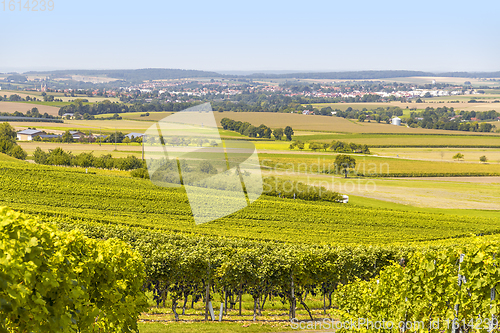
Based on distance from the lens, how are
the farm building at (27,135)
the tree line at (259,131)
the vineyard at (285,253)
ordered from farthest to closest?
1. the tree line at (259,131)
2. the farm building at (27,135)
3. the vineyard at (285,253)

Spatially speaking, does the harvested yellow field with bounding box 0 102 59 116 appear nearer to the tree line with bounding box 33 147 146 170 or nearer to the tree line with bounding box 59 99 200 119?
the tree line with bounding box 59 99 200 119

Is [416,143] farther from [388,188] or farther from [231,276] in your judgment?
[231,276]

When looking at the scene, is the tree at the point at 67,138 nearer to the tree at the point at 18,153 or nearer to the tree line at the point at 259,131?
the tree at the point at 18,153

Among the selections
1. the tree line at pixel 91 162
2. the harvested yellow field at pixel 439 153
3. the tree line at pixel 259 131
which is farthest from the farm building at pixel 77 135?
the harvested yellow field at pixel 439 153

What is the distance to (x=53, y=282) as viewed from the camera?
480 centimetres

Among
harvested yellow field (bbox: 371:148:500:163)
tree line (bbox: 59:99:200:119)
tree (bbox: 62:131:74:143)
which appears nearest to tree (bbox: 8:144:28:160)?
tree (bbox: 62:131:74:143)

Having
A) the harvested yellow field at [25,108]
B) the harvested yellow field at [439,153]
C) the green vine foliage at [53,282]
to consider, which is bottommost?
the harvested yellow field at [439,153]

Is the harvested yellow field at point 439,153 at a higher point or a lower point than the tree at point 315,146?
lower

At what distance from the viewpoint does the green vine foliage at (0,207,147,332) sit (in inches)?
172

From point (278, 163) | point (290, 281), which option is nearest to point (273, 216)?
point (290, 281)

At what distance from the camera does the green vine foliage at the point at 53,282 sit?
438cm

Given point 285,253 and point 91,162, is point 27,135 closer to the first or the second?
point 91,162

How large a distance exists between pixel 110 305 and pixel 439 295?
244 inches

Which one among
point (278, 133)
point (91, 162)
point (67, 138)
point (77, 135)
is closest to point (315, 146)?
point (278, 133)
